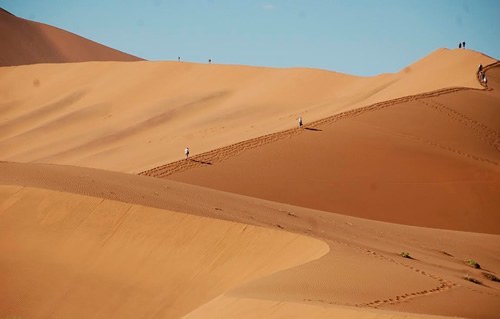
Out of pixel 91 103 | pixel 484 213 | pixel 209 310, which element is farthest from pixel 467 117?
pixel 91 103

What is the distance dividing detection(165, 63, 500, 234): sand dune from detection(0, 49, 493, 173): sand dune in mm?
3375

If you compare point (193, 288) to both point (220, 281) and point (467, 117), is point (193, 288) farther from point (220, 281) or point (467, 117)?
point (467, 117)

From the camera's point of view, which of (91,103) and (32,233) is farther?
(91,103)

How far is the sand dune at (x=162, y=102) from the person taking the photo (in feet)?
137

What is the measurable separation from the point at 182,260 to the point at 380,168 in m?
14.5

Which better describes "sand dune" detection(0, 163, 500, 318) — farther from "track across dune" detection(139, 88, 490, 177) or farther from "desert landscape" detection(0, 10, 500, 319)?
"track across dune" detection(139, 88, 490, 177)

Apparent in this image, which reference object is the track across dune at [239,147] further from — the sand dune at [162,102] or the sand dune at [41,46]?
the sand dune at [41,46]

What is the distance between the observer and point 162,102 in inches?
2197

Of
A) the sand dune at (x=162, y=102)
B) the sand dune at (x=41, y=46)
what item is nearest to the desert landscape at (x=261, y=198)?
the sand dune at (x=162, y=102)

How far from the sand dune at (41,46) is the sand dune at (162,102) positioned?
14.9m

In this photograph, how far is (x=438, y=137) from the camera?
33062 mm

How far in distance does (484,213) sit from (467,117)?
8922 mm

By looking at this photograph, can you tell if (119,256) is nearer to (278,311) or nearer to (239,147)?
(278,311)

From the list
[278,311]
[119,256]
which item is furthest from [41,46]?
Answer: [278,311]
